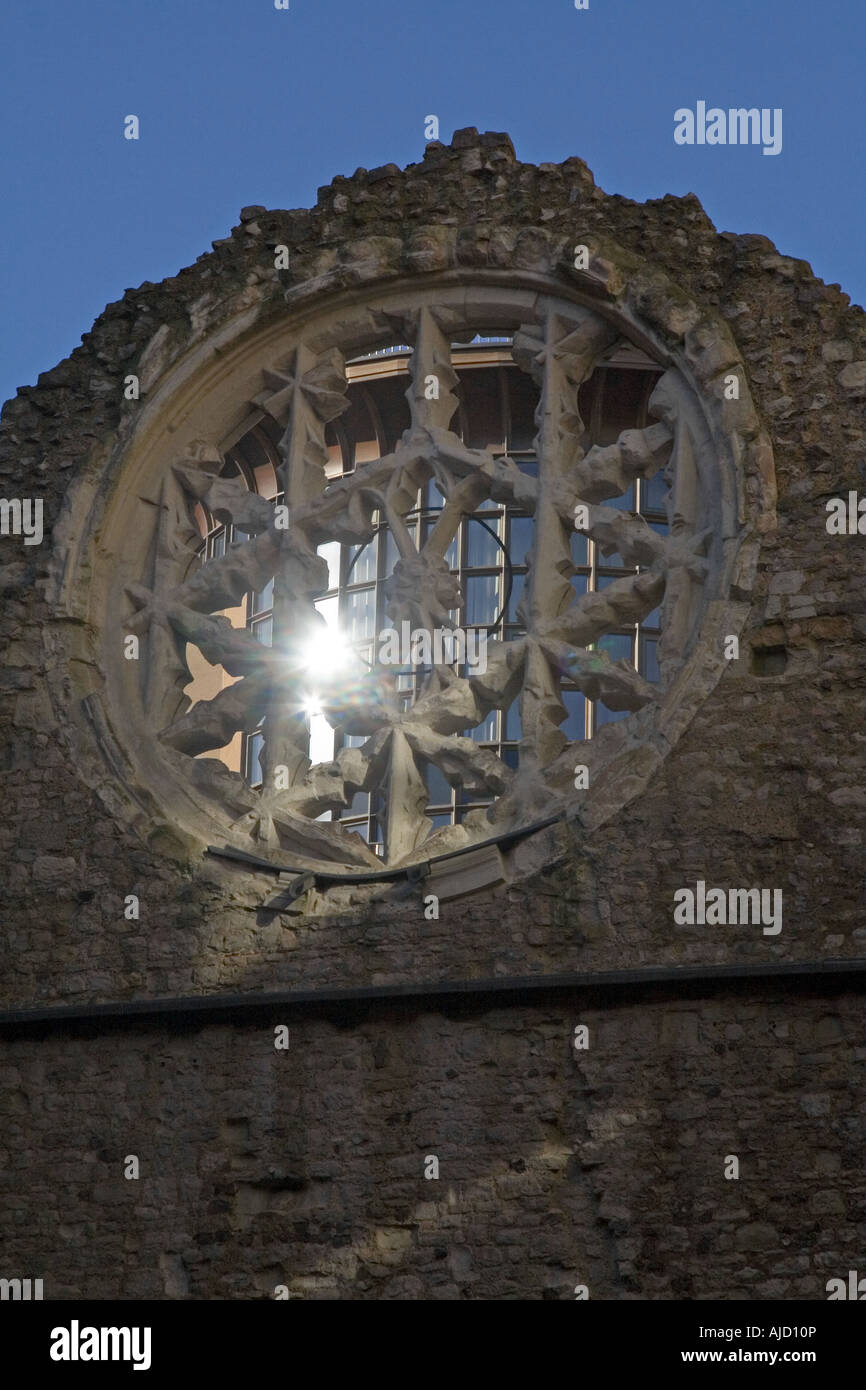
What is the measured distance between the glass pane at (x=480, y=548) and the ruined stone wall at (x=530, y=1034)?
5.37 m

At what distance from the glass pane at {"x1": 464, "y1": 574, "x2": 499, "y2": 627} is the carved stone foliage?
15.7ft

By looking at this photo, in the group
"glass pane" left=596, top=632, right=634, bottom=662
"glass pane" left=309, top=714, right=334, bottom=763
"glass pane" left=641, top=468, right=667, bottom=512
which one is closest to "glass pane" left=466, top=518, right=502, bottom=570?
"glass pane" left=596, top=632, right=634, bottom=662

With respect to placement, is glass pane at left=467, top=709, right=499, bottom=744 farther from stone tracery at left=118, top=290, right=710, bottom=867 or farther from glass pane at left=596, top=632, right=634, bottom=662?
stone tracery at left=118, top=290, right=710, bottom=867

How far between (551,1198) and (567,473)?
10.7 feet

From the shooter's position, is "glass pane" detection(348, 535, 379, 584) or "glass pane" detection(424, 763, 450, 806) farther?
"glass pane" detection(348, 535, 379, 584)

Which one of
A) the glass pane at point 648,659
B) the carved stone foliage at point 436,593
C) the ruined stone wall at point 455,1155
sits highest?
the glass pane at point 648,659

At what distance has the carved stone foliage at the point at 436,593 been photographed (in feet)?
35.3

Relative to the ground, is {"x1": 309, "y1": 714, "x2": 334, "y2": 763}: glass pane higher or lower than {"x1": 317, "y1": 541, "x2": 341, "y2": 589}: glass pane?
lower

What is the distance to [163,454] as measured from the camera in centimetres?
1198

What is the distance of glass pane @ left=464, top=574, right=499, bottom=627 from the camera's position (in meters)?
16.8

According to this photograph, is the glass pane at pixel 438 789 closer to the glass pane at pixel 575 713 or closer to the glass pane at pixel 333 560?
the glass pane at pixel 575 713

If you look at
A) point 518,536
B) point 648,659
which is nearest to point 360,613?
point 518,536

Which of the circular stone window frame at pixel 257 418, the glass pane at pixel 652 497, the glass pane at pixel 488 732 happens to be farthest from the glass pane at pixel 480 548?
the circular stone window frame at pixel 257 418

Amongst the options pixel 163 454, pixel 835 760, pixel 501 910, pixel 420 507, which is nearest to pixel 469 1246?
pixel 501 910
